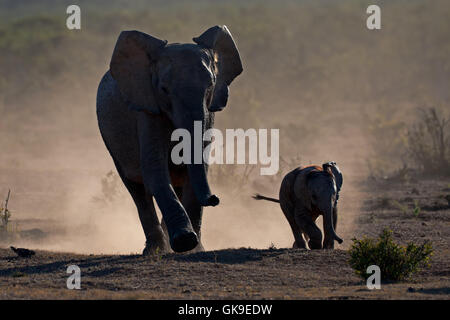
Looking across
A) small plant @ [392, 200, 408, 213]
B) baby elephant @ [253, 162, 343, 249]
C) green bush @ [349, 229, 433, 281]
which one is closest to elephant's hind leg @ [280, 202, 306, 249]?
baby elephant @ [253, 162, 343, 249]

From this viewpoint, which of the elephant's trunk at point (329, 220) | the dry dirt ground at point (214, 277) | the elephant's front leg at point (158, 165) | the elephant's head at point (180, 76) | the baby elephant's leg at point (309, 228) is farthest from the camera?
the baby elephant's leg at point (309, 228)

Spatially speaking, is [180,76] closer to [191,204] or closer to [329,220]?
[191,204]

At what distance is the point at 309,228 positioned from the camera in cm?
1130

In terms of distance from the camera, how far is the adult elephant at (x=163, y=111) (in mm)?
9633

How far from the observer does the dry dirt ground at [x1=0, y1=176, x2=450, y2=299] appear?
26.4 ft

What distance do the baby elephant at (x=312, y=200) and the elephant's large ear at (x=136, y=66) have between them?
2.20 meters

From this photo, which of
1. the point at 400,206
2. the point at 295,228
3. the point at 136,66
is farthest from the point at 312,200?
the point at 400,206

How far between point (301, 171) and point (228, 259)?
7.03ft

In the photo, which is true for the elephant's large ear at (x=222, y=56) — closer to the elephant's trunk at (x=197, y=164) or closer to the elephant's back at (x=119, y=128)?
the elephant's trunk at (x=197, y=164)

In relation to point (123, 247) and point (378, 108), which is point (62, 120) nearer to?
point (378, 108)

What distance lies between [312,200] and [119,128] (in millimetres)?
2371

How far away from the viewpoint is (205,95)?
9.83 m

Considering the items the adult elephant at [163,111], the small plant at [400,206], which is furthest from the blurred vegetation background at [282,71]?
the adult elephant at [163,111]
